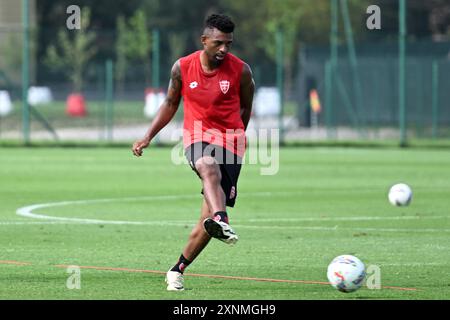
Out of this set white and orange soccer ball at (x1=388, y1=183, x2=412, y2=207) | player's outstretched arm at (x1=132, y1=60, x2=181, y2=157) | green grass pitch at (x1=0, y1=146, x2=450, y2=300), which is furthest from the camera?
white and orange soccer ball at (x1=388, y1=183, x2=412, y2=207)

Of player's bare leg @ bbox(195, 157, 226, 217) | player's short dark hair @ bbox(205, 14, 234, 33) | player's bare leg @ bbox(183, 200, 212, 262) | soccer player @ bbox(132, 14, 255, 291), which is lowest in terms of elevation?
player's bare leg @ bbox(183, 200, 212, 262)

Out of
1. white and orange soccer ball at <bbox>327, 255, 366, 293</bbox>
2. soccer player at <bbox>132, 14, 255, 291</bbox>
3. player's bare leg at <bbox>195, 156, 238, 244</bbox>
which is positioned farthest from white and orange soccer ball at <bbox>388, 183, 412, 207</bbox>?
white and orange soccer ball at <bbox>327, 255, 366, 293</bbox>

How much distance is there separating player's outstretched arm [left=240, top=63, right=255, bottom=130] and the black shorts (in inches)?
19.2

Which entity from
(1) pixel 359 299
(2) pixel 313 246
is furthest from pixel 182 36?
(1) pixel 359 299

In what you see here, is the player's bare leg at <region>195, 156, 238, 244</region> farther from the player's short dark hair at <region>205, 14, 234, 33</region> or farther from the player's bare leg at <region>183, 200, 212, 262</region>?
the player's short dark hair at <region>205, 14, 234, 33</region>

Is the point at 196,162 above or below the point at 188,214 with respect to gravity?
above

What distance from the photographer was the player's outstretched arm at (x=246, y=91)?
11.5 metres

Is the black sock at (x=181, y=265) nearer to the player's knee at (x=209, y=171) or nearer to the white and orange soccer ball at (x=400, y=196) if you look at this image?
the player's knee at (x=209, y=171)

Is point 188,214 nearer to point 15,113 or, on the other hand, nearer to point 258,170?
point 258,170

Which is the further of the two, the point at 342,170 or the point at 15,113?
the point at 15,113

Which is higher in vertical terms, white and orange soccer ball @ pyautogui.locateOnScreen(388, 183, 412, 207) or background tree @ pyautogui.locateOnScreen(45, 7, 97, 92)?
background tree @ pyautogui.locateOnScreen(45, 7, 97, 92)

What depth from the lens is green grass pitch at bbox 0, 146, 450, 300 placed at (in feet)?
37.5
